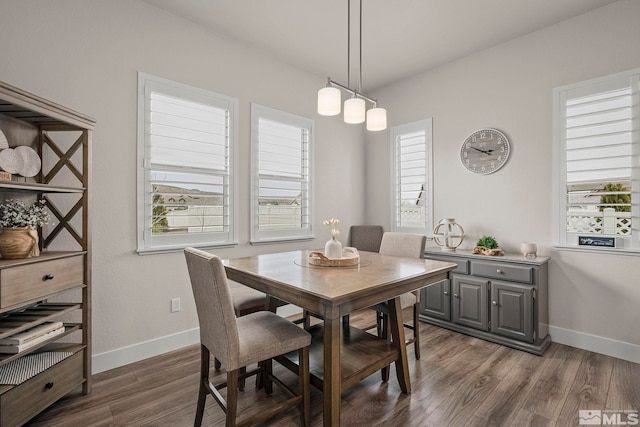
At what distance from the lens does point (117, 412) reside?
187cm

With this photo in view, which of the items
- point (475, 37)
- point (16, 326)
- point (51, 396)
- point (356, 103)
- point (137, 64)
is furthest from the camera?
point (475, 37)

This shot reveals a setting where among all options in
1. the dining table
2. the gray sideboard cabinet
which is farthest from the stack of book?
the gray sideboard cabinet

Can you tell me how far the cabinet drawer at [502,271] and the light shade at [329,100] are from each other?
2.10 m

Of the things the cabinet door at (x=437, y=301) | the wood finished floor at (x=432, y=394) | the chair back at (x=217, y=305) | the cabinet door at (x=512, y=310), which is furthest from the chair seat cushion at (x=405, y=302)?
the chair back at (x=217, y=305)

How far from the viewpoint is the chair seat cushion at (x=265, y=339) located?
4.98 ft

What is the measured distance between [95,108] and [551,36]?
4.02 meters

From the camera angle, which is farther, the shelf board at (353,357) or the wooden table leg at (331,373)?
the shelf board at (353,357)

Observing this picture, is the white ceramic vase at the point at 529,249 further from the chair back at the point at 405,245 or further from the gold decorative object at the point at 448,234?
the chair back at the point at 405,245

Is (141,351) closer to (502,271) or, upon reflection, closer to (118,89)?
(118,89)

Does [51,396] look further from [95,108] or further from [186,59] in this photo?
[186,59]

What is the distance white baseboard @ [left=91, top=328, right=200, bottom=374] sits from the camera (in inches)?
92.1

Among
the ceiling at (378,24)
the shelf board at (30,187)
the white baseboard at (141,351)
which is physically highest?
the ceiling at (378,24)

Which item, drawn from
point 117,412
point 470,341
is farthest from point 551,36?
point 117,412

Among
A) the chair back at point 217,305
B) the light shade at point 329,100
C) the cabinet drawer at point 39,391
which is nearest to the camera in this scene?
the chair back at point 217,305
